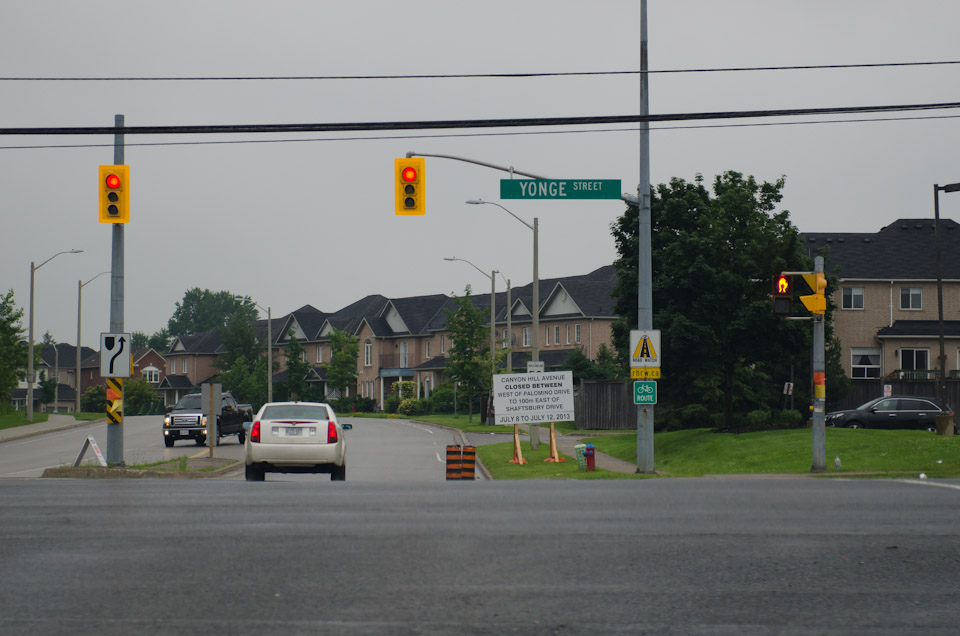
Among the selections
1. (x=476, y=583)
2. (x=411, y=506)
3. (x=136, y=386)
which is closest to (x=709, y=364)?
(x=411, y=506)

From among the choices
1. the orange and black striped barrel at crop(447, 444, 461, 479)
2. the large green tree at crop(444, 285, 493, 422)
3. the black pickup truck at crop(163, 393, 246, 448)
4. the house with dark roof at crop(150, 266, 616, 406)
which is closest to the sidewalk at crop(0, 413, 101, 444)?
the black pickup truck at crop(163, 393, 246, 448)

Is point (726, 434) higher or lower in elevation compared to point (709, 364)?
lower

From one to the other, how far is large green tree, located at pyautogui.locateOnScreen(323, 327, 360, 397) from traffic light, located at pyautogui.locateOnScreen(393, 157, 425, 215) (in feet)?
242

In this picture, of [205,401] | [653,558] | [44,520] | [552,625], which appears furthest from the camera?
[205,401]

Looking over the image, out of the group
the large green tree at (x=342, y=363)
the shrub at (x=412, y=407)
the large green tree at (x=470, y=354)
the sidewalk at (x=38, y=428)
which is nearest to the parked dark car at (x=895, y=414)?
the large green tree at (x=470, y=354)

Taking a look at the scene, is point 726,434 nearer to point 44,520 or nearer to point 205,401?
point 205,401

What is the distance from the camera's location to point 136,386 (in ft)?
344

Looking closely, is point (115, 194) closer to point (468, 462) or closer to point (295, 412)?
point (295, 412)

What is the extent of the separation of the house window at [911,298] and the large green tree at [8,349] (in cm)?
5092

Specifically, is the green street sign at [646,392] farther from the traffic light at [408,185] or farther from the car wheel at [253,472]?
the car wheel at [253,472]

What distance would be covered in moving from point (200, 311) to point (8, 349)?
130 metres

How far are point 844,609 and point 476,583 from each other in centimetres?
243

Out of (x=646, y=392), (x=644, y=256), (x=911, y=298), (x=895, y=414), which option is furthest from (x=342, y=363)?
(x=644, y=256)

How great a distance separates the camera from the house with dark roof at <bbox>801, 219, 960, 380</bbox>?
203 ft
